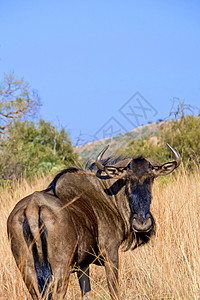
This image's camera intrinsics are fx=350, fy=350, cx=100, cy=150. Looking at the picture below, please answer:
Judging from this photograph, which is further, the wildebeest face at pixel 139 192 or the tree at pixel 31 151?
the tree at pixel 31 151

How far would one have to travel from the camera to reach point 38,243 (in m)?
3.04

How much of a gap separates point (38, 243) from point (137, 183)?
1339 mm

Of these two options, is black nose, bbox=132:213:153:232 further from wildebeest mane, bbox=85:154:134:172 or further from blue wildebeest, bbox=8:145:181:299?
wildebeest mane, bbox=85:154:134:172

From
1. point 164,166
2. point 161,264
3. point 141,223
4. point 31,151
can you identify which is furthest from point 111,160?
point 31,151

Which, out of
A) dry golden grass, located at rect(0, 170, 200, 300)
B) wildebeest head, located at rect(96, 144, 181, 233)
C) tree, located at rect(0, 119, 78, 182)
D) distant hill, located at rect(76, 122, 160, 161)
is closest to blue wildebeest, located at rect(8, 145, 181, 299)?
wildebeest head, located at rect(96, 144, 181, 233)

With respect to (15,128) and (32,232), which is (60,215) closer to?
(32,232)

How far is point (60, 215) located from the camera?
317cm

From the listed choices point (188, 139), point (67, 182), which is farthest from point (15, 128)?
point (67, 182)

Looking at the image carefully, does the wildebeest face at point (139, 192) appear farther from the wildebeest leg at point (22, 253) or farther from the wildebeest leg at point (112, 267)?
the wildebeest leg at point (22, 253)

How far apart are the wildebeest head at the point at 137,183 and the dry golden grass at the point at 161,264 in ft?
1.87

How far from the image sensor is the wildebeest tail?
3.04 m

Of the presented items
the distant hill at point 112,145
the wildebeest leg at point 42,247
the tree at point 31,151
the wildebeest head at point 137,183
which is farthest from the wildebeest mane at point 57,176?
the tree at point 31,151

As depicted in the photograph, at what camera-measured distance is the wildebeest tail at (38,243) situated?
3035 millimetres

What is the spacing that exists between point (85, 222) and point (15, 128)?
18244 mm
